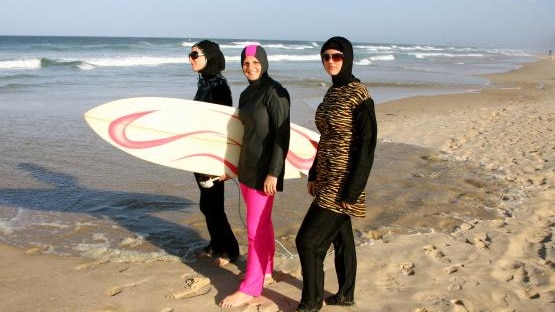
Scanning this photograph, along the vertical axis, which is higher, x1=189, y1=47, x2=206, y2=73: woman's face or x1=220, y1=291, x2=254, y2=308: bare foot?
x1=189, y1=47, x2=206, y2=73: woman's face

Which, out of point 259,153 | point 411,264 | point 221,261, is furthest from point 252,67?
point 411,264

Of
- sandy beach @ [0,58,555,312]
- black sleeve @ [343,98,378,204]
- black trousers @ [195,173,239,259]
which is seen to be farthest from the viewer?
black trousers @ [195,173,239,259]

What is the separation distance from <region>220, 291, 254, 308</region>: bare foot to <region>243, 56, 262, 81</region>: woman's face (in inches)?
52.7

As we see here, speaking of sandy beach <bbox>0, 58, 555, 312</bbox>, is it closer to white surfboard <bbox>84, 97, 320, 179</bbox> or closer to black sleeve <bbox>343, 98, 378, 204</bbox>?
white surfboard <bbox>84, 97, 320, 179</bbox>

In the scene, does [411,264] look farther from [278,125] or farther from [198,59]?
[198,59]

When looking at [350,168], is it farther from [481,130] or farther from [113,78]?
[113,78]

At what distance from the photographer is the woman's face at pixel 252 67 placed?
2812mm

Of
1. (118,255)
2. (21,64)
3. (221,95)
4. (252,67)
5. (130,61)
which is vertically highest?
(252,67)

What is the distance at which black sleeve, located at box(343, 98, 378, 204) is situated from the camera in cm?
249

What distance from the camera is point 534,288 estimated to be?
3.31 m

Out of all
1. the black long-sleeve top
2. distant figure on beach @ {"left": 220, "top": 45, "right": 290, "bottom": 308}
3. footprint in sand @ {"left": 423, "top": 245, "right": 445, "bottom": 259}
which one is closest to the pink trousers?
distant figure on beach @ {"left": 220, "top": 45, "right": 290, "bottom": 308}

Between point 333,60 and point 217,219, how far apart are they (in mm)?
1711

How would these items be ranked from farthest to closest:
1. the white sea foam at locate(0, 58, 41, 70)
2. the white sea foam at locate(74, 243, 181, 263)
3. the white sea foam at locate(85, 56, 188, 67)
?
1. the white sea foam at locate(85, 56, 188, 67)
2. the white sea foam at locate(0, 58, 41, 70)
3. the white sea foam at locate(74, 243, 181, 263)

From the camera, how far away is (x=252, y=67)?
2.82 meters
